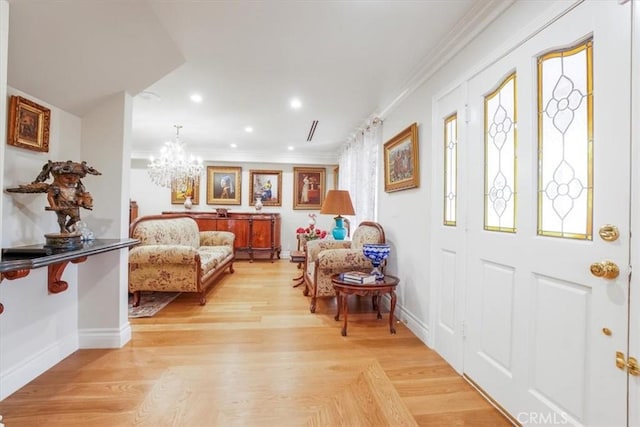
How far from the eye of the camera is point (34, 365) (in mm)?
1813

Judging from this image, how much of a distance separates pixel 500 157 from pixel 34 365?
3269mm

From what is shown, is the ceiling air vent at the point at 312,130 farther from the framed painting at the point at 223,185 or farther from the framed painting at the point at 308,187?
the framed painting at the point at 223,185

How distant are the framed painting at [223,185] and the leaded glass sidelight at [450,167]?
16.8ft

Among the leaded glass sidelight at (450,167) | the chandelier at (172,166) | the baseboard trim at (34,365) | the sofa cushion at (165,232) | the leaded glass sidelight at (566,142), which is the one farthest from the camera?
the chandelier at (172,166)

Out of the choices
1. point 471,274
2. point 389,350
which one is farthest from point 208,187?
point 471,274

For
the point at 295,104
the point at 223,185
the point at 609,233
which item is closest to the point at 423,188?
the point at 609,233

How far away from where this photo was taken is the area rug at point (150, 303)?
9.73 ft

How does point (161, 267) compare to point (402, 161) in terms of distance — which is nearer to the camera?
point (402, 161)

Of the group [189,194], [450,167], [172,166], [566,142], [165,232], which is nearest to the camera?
[566,142]

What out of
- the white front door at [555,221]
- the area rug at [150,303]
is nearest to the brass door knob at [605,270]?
the white front door at [555,221]

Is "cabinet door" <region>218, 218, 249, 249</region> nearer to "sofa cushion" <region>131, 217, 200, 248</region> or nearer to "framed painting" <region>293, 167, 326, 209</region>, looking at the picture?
"framed painting" <region>293, 167, 326, 209</region>

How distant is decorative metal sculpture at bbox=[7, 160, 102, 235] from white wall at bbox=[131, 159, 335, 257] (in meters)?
4.65

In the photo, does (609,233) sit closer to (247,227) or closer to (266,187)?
(247,227)

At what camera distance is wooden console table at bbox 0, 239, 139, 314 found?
4.18ft
